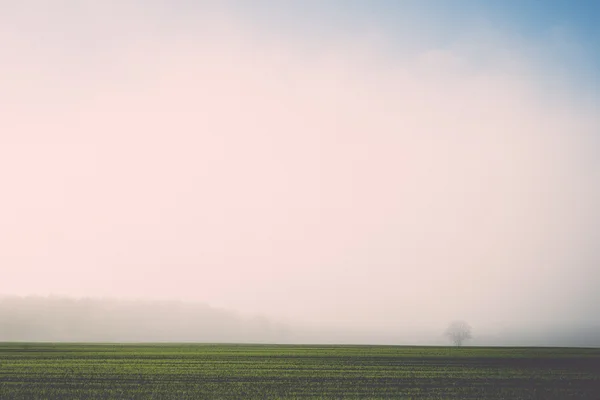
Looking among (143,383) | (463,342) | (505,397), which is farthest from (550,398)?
(463,342)

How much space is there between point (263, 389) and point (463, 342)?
4417 inches

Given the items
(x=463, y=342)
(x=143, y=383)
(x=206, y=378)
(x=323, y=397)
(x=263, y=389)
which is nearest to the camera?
(x=323, y=397)

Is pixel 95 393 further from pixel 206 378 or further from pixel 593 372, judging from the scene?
pixel 593 372

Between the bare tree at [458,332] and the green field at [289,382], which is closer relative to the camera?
the green field at [289,382]

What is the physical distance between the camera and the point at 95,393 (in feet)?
77.6

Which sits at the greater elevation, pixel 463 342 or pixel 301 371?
pixel 301 371

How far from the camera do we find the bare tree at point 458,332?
12006cm

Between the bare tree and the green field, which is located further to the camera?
the bare tree

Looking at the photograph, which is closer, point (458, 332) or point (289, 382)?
point (289, 382)

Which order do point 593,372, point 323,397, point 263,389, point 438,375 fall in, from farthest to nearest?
point 593,372 < point 438,375 < point 263,389 < point 323,397

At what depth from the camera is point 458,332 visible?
398ft

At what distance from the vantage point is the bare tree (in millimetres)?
120062

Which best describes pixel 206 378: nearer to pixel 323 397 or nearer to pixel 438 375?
pixel 323 397

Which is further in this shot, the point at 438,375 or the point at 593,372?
the point at 593,372
